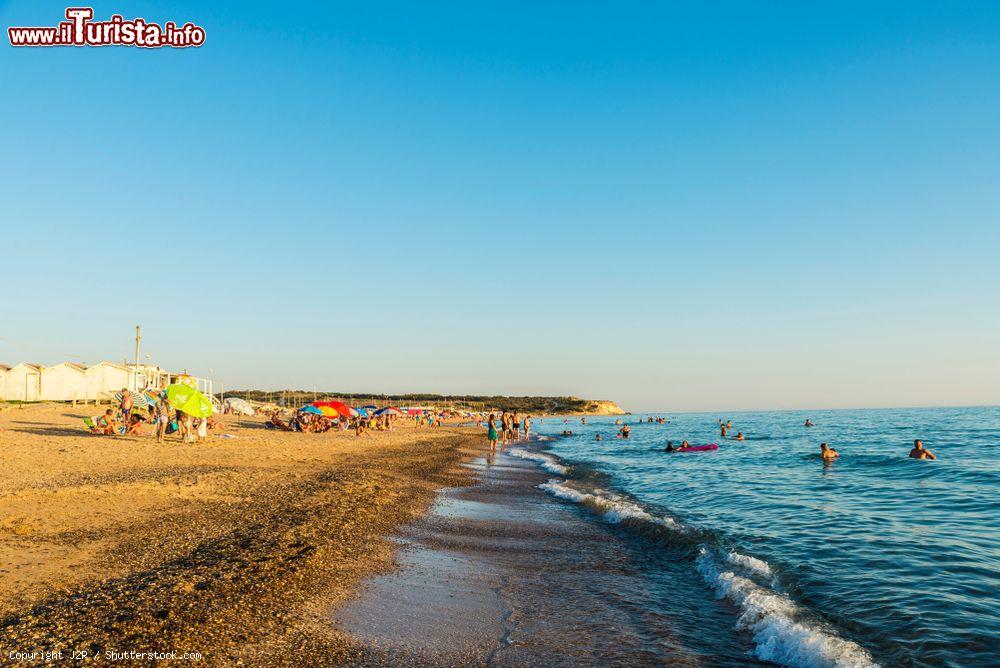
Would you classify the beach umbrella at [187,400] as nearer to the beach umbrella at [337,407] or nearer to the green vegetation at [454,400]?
the beach umbrella at [337,407]

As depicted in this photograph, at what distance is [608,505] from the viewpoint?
1466 cm

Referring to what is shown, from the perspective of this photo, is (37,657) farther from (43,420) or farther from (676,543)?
(43,420)

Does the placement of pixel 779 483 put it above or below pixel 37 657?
below

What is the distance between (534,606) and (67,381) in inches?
2696

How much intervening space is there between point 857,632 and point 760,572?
7.62 ft

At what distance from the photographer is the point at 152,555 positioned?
7.47m

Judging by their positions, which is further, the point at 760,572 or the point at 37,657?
the point at 760,572

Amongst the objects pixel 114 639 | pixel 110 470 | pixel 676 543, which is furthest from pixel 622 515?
pixel 110 470

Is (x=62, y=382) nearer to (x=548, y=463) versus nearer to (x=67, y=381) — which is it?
(x=67, y=381)

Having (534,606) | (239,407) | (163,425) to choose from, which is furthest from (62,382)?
(534,606)

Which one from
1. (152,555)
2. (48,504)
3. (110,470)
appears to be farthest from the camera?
(110,470)

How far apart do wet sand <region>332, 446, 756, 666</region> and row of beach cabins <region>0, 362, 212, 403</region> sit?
188ft

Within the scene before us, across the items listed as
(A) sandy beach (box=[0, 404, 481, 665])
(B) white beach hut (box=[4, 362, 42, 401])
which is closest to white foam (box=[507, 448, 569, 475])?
(A) sandy beach (box=[0, 404, 481, 665])

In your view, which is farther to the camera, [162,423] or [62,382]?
[62,382]
